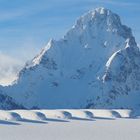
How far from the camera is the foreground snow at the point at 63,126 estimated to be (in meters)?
103

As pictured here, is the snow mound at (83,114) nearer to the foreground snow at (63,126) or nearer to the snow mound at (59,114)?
the foreground snow at (63,126)

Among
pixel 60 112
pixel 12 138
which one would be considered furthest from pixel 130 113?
pixel 12 138

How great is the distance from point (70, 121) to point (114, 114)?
22136 mm

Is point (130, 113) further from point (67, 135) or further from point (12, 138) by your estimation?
point (12, 138)

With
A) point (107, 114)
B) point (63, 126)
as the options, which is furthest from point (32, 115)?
point (107, 114)

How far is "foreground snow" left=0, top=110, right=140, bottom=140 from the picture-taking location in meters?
103

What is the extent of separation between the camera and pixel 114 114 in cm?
15988

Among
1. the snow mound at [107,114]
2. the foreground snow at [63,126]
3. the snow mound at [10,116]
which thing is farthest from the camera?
the snow mound at [107,114]

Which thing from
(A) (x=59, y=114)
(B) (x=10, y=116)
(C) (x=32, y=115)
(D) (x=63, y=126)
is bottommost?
(D) (x=63, y=126)

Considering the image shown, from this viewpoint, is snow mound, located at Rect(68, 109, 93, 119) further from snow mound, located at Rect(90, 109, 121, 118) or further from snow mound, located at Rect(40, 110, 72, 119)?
snow mound, located at Rect(40, 110, 72, 119)

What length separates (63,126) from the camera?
125 meters

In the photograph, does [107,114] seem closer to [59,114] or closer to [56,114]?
[59,114]

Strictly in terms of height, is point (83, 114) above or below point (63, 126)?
above

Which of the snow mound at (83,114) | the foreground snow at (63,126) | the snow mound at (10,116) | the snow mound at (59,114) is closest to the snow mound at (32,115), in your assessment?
the foreground snow at (63,126)
